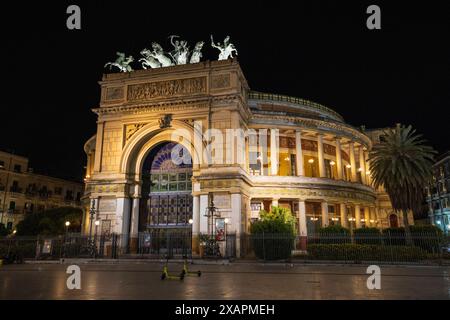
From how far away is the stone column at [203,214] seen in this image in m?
29.8

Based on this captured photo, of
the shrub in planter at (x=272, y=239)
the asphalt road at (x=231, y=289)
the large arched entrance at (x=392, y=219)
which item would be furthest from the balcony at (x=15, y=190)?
the large arched entrance at (x=392, y=219)

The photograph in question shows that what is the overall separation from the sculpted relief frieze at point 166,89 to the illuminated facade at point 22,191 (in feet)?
122

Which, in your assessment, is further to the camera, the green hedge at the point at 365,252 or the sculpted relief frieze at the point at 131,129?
the sculpted relief frieze at the point at 131,129

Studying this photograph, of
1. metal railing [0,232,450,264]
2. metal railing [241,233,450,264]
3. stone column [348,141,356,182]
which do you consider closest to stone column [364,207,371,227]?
stone column [348,141,356,182]

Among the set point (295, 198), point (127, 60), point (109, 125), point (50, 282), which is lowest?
point (50, 282)

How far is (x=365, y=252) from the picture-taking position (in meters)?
24.4

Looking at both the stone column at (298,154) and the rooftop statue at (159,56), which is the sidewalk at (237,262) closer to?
the stone column at (298,154)

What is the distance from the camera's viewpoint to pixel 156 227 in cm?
3422

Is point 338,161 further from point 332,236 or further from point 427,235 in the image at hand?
point 332,236

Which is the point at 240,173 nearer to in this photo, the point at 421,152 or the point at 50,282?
the point at 421,152

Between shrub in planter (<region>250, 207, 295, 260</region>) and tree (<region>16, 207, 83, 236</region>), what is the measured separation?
26.6 meters
